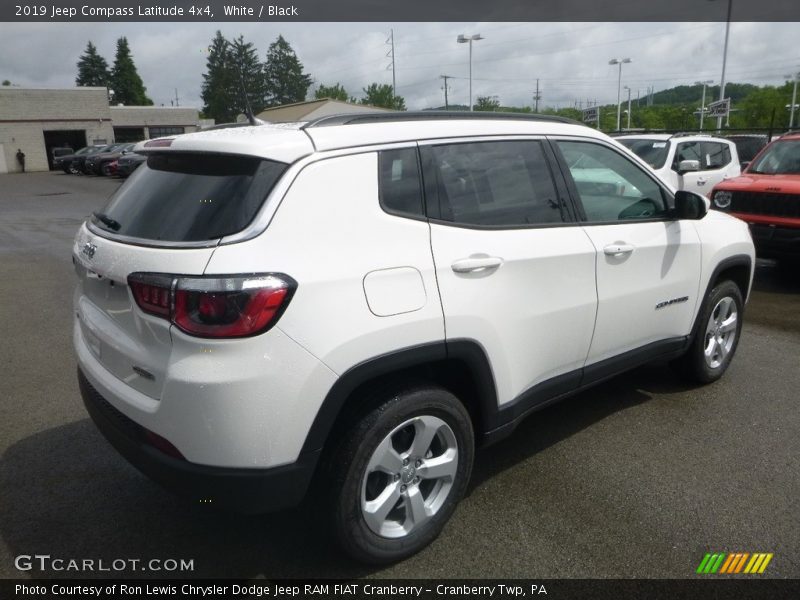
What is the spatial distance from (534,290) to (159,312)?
168 centimetres

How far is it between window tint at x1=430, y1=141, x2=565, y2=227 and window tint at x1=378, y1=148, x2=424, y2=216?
124 mm

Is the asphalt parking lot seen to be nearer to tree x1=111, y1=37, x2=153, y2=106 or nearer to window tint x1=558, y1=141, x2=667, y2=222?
window tint x1=558, y1=141, x2=667, y2=222

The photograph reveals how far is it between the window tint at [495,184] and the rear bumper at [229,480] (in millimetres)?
1248

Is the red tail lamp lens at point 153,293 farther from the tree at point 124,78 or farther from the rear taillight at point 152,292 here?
the tree at point 124,78

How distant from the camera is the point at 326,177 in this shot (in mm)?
2480

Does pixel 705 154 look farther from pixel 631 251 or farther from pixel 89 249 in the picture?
pixel 89 249

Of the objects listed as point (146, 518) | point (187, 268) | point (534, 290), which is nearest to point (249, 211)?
point (187, 268)

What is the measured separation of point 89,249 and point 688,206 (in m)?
3.30

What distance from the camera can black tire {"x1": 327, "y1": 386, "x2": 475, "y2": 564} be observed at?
250cm

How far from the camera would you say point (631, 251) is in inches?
141

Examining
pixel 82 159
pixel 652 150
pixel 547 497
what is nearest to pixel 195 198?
pixel 547 497

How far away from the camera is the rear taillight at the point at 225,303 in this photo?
219 cm

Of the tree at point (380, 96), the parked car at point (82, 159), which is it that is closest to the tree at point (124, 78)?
the tree at point (380, 96)

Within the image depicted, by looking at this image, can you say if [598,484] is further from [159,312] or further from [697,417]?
[159,312]
